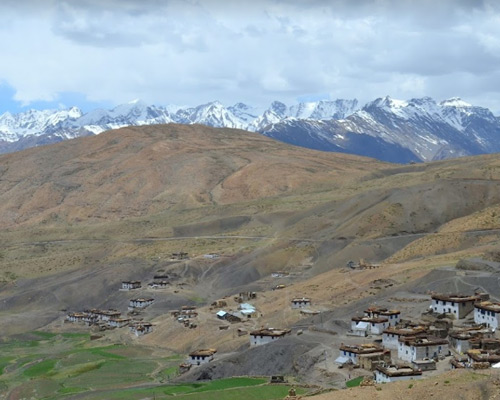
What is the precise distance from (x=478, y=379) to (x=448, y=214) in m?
102

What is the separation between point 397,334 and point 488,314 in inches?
350

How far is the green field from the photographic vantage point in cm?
6850

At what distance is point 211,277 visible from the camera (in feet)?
461

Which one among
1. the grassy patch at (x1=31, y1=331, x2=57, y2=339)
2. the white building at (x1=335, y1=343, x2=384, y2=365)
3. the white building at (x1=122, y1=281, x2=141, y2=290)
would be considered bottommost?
the grassy patch at (x1=31, y1=331, x2=57, y2=339)

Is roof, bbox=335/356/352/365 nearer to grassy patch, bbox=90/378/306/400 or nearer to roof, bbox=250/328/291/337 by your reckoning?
grassy patch, bbox=90/378/306/400

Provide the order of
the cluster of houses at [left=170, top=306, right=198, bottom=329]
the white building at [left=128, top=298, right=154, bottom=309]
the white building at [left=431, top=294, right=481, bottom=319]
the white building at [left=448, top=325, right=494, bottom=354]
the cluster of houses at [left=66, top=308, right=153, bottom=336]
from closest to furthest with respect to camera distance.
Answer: the white building at [left=448, top=325, right=494, bottom=354] < the white building at [left=431, top=294, right=481, bottom=319] < the cluster of houses at [left=170, top=306, right=198, bottom=329] < the cluster of houses at [left=66, top=308, right=153, bottom=336] < the white building at [left=128, top=298, right=154, bottom=309]

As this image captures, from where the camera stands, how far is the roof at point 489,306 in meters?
73.9

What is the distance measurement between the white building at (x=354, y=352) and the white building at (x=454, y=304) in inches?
451

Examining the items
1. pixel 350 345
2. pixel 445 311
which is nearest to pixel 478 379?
pixel 350 345

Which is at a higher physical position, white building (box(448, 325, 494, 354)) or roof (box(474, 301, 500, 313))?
roof (box(474, 301, 500, 313))

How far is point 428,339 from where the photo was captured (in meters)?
69.2

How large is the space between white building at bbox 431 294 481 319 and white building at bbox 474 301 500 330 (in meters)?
2.21

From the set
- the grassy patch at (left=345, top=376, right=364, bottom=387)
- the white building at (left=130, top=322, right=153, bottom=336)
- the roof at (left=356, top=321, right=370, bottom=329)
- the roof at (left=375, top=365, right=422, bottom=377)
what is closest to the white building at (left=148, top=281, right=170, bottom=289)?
the white building at (left=130, top=322, right=153, bottom=336)

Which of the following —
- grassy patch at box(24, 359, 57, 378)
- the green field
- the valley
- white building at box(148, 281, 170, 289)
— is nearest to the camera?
the green field
